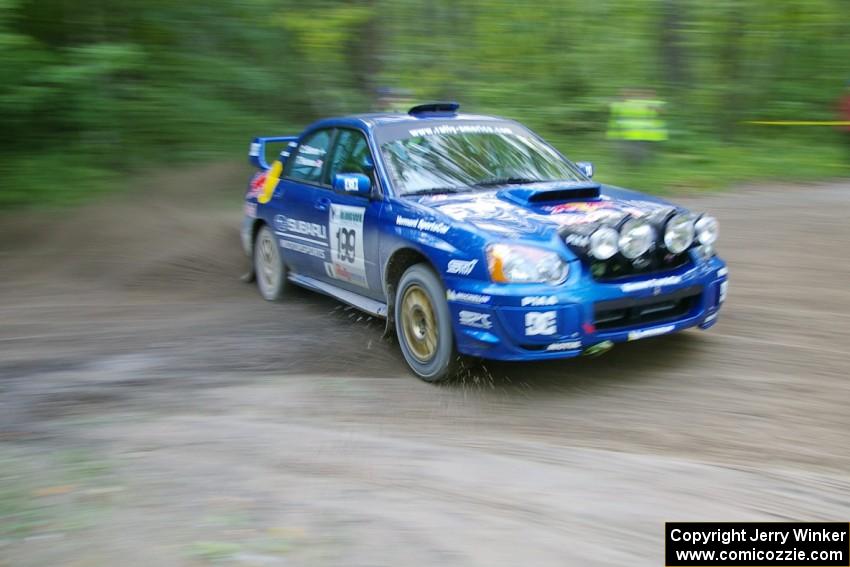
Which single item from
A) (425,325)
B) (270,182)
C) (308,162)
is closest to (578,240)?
(425,325)

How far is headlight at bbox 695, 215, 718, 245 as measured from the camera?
5543 millimetres

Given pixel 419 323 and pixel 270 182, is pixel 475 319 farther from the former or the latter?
pixel 270 182

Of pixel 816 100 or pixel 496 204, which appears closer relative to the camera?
pixel 496 204

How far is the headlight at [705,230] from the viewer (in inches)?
218

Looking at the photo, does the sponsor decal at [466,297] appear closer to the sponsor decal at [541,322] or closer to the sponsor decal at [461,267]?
the sponsor decal at [461,267]

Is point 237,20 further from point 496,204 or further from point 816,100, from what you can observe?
point 816,100

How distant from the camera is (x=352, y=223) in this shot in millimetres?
6402

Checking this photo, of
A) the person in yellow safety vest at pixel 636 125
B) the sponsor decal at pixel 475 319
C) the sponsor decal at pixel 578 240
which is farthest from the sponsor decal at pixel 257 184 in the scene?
the person in yellow safety vest at pixel 636 125

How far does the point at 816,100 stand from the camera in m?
17.4

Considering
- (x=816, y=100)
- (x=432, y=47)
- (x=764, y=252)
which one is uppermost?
(x=432, y=47)

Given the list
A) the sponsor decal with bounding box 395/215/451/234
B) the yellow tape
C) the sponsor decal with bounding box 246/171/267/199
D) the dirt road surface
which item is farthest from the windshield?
the yellow tape

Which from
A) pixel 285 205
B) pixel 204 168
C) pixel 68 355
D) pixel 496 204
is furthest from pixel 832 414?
pixel 204 168

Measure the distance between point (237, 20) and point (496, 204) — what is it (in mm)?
10047

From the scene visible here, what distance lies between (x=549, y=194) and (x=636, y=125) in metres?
8.41
